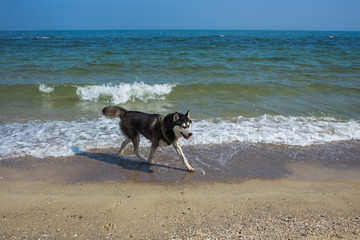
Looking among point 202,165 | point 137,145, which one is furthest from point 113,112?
point 202,165

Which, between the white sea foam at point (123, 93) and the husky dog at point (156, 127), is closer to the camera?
the husky dog at point (156, 127)

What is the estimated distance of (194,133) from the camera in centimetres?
805

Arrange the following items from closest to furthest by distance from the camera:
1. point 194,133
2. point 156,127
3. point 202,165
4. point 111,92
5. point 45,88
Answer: point 156,127
point 202,165
point 194,133
point 111,92
point 45,88

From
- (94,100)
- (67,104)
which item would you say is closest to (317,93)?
(94,100)

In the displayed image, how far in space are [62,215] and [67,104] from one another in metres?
8.32

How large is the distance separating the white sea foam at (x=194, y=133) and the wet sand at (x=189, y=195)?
1.61ft

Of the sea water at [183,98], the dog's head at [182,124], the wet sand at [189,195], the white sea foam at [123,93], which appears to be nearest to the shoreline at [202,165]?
the wet sand at [189,195]

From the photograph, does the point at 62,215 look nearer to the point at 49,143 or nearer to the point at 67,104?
the point at 49,143

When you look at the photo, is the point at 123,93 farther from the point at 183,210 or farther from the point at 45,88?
the point at 183,210

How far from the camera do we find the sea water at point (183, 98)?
7.77m

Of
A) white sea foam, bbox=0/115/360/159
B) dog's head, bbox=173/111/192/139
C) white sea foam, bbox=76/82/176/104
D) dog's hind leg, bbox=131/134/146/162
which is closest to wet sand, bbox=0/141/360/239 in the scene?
dog's hind leg, bbox=131/134/146/162

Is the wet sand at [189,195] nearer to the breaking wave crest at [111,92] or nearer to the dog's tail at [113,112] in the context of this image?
the dog's tail at [113,112]

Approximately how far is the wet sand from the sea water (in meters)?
0.93

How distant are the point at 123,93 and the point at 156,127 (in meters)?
7.83
